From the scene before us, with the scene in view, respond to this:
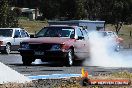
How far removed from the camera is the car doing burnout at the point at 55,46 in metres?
19.5

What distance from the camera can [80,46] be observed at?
2105 cm

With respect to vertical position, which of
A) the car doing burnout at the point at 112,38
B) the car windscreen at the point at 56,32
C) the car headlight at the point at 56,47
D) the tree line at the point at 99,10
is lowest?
the tree line at the point at 99,10

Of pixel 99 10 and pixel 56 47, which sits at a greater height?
pixel 56 47

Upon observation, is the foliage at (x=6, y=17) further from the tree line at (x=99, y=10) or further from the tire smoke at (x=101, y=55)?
the tree line at (x=99, y=10)

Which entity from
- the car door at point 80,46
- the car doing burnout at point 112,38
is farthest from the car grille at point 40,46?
the car doing burnout at point 112,38

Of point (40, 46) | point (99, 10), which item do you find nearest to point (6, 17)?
point (40, 46)

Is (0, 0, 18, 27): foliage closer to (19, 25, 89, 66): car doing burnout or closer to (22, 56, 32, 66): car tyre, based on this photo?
(19, 25, 89, 66): car doing burnout

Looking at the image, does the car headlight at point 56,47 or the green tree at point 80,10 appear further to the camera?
the green tree at point 80,10

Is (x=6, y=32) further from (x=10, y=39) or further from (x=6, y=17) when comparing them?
(x=6, y=17)

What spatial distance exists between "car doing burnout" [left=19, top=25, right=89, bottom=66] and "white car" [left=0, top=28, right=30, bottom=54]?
10504 mm

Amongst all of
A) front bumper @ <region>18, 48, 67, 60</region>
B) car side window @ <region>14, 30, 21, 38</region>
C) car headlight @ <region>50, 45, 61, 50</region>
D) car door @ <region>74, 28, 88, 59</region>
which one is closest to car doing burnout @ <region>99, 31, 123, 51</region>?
car side window @ <region>14, 30, 21, 38</region>

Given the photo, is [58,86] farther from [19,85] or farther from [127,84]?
[127,84]

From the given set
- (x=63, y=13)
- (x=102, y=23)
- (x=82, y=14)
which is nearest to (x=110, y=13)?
(x=82, y=14)

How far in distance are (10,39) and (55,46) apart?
41.2ft
